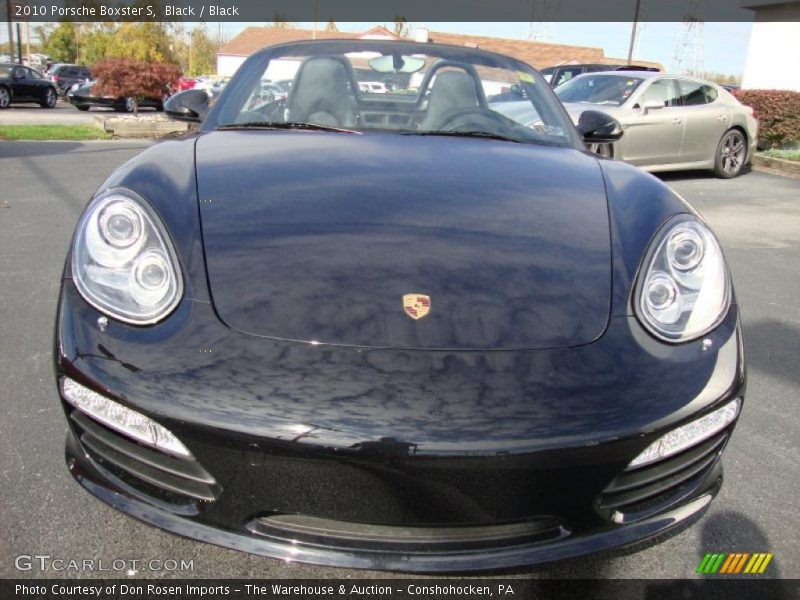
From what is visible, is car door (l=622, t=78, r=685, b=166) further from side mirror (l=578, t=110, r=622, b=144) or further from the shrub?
side mirror (l=578, t=110, r=622, b=144)

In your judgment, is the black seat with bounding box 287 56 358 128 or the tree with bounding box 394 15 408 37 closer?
the black seat with bounding box 287 56 358 128

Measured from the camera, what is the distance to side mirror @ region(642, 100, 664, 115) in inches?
333

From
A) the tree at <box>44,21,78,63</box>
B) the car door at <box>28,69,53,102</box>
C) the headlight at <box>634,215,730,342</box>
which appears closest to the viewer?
the headlight at <box>634,215,730,342</box>

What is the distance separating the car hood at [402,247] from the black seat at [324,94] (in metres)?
0.51

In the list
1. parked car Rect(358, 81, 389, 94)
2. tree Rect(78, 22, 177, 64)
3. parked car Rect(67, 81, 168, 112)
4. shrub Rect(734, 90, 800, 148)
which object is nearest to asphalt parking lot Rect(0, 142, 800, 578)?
parked car Rect(358, 81, 389, 94)

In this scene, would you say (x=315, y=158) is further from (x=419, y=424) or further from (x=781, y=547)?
(x=781, y=547)

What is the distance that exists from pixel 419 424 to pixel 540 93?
2.12m

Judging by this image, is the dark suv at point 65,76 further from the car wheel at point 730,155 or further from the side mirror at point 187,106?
the side mirror at point 187,106

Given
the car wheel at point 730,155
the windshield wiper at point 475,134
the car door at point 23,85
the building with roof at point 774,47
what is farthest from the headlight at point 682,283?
the car door at point 23,85

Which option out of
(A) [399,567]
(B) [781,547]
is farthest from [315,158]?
(B) [781,547]

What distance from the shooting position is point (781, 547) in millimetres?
1938

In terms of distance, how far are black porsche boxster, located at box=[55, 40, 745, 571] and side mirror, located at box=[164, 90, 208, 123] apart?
49.2 inches

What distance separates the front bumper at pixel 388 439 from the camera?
4.43ft

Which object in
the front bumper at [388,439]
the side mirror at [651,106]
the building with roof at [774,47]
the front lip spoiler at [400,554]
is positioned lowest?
the front lip spoiler at [400,554]
